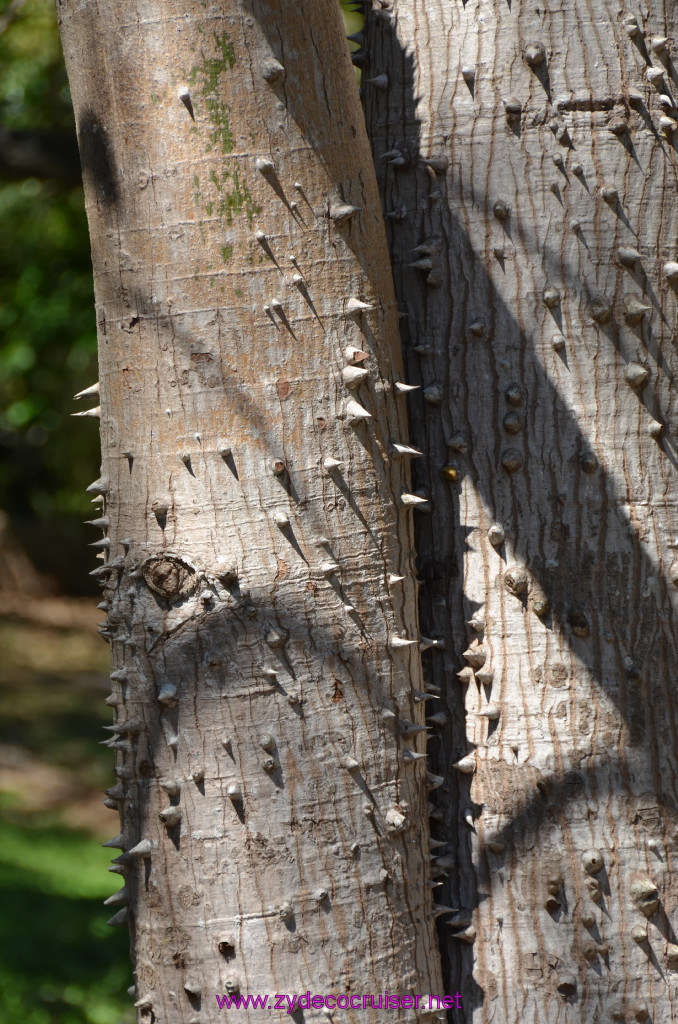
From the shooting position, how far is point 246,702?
1577mm

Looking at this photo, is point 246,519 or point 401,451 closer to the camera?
point 246,519

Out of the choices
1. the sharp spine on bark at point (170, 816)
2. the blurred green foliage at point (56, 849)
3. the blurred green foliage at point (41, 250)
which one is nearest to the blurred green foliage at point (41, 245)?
the blurred green foliage at point (41, 250)

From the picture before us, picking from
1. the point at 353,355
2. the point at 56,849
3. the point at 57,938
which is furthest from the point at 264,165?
the point at 56,849

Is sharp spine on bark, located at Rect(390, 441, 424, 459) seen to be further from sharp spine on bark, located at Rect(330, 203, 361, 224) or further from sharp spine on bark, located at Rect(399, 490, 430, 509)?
sharp spine on bark, located at Rect(330, 203, 361, 224)

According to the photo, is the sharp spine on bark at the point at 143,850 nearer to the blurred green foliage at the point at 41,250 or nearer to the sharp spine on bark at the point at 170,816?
the sharp spine on bark at the point at 170,816

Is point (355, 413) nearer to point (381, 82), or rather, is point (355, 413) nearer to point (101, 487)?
point (101, 487)

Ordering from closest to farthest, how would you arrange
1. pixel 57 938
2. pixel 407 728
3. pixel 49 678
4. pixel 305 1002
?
pixel 305 1002, pixel 407 728, pixel 57 938, pixel 49 678

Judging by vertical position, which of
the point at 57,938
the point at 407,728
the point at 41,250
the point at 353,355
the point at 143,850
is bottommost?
the point at 57,938

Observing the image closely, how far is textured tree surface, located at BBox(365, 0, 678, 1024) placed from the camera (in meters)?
1.77

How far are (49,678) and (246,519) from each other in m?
11.4

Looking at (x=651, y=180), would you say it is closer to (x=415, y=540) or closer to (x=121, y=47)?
(x=415, y=540)

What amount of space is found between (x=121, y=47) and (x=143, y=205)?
0.27 m

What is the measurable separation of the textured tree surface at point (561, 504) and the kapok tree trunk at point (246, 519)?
0.26 m

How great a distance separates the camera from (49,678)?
39.8 feet
